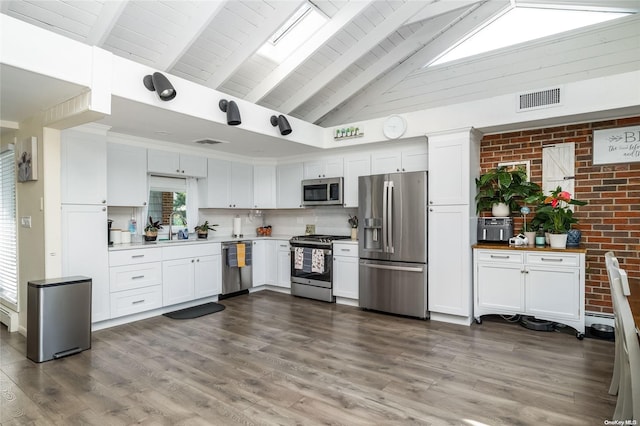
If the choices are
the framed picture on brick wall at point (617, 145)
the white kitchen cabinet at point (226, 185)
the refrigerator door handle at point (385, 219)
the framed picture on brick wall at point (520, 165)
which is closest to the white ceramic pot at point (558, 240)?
the framed picture on brick wall at point (520, 165)

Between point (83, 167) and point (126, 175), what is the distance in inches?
23.1

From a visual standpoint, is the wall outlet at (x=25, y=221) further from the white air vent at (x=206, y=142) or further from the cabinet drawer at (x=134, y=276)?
the white air vent at (x=206, y=142)

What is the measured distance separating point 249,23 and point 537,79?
137 inches

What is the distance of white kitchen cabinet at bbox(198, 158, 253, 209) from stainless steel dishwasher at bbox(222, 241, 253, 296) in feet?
2.39

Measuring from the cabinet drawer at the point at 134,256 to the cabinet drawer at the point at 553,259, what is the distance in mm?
4373

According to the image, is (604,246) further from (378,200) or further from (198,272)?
(198,272)

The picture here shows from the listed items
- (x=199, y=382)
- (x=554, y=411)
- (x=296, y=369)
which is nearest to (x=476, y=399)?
(x=554, y=411)

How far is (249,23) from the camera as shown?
3.69 meters

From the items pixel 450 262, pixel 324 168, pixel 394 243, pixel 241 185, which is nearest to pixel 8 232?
pixel 241 185

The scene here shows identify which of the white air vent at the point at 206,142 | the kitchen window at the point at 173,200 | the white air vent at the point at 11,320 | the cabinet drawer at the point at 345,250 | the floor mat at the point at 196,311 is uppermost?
the white air vent at the point at 206,142

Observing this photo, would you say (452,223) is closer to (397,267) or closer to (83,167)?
(397,267)

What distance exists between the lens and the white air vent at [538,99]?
3.54m

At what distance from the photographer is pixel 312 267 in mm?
5125

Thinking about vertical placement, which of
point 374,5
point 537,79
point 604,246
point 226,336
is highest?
point 374,5
